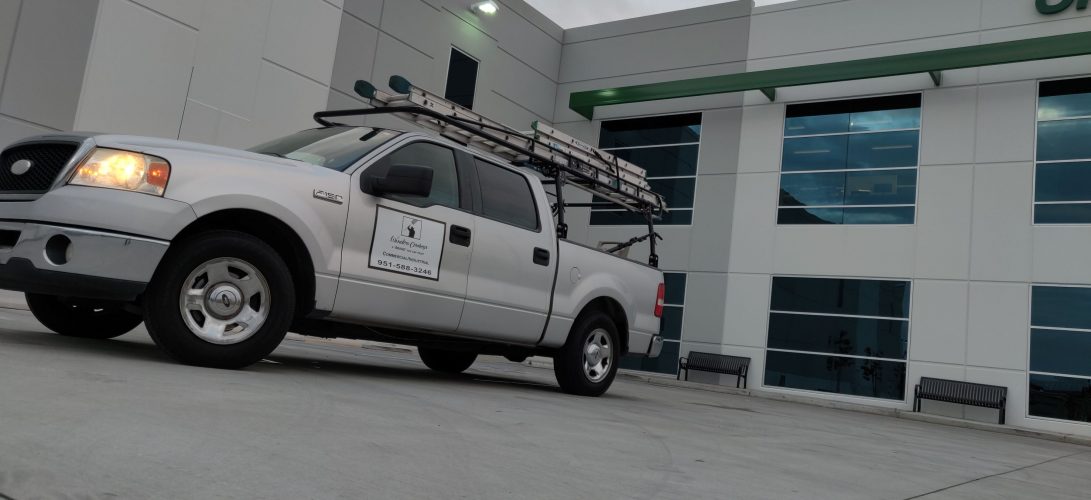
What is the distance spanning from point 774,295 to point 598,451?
17.0 m

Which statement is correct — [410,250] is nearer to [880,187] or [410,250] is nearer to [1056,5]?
[880,187]

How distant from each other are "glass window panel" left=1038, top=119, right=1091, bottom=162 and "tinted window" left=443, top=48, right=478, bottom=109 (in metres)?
13.5

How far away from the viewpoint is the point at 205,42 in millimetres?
14281

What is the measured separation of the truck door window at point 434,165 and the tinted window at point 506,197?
1.10 feet

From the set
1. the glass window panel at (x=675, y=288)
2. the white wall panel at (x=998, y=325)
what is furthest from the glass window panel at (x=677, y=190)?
the white wall panel at (x=998, y=325)

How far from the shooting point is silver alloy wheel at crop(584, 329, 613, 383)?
7.88 m

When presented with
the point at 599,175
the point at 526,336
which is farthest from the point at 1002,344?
the point at 526,336

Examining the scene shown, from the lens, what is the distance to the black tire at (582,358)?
25.2 feet

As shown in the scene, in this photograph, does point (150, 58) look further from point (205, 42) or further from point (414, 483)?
point (414, 483)

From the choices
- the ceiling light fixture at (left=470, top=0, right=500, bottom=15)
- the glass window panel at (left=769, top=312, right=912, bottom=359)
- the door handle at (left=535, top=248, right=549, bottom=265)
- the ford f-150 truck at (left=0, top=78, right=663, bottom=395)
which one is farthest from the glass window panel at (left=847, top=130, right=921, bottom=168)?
the door handle at (left=535, top=248, right=549, bottom=265)

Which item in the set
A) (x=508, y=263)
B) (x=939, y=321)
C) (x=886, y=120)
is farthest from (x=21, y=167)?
(x=886, y=120)

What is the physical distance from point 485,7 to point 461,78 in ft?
6.74

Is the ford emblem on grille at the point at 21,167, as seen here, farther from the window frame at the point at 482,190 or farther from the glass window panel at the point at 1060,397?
the glass window panel at the point at 1060,397

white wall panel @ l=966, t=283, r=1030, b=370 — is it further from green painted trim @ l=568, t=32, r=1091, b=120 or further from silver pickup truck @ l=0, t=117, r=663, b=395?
silver pickup truck @ l=0, t=117, r=663, b=395
